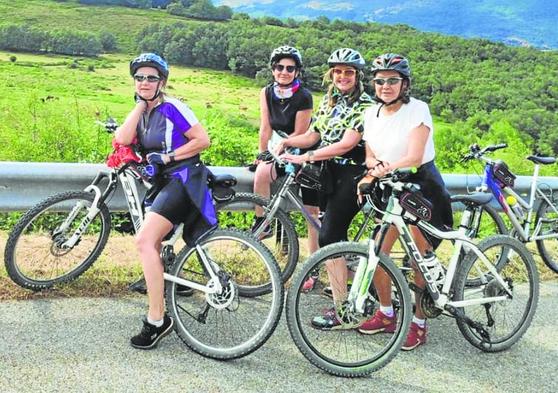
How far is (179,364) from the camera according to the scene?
136 inches

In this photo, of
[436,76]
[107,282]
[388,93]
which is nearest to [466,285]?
[388,93]

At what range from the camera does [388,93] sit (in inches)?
150

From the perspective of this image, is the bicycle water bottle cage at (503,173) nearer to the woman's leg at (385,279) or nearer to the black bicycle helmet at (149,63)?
the woman's leg at (385,279)

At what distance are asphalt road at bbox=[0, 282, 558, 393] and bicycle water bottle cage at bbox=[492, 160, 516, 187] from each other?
77.0 inches

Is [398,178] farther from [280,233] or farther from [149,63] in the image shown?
[149,63]

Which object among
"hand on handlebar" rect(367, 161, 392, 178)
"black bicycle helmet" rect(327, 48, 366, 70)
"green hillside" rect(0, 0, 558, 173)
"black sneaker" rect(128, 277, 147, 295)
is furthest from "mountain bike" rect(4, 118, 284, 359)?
"green hillside" rect(0, 0, 558, 173)

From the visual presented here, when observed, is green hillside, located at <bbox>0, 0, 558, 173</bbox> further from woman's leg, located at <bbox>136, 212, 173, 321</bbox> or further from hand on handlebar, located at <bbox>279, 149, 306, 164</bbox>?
woman's leg, located at <bbox>136, 212, 173, 321</bbox>

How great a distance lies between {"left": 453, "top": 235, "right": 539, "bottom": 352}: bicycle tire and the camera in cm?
396

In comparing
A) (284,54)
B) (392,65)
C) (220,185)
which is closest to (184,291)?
(220,185)

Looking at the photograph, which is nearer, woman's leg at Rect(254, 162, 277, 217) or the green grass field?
woman's leg at Rect(254, 162, 277, 217)

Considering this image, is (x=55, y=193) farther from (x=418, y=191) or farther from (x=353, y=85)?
(x=418, y=191)

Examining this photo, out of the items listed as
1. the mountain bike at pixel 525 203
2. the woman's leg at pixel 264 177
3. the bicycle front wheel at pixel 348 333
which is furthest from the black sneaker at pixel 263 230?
the mountain bike at pixel 525 203

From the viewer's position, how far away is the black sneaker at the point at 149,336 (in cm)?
359

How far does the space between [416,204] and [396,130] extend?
499mm
